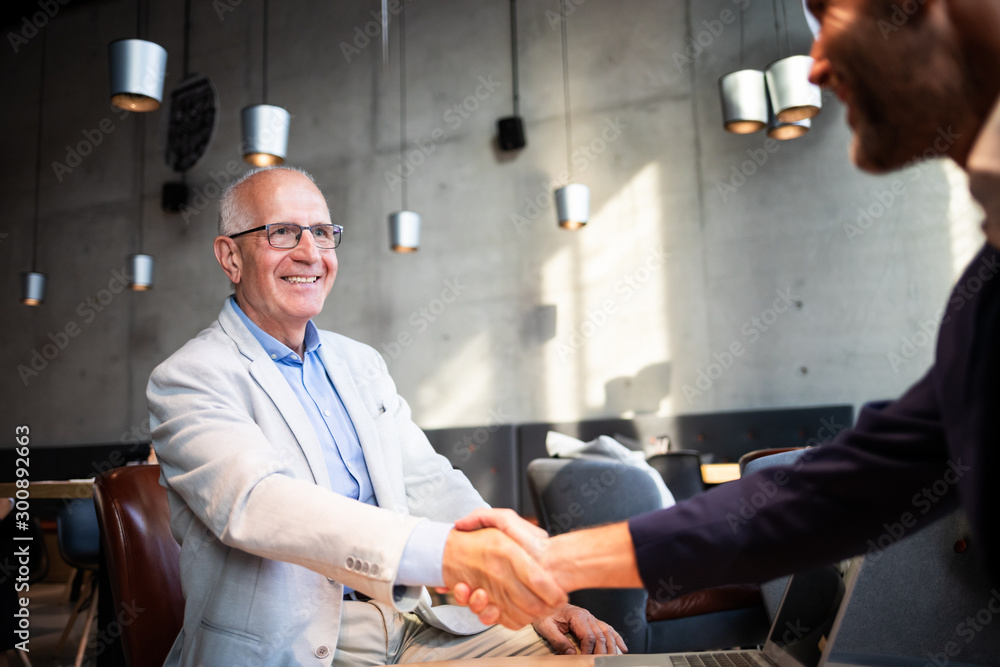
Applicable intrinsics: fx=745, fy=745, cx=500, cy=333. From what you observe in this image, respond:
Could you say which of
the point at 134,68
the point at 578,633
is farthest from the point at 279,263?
the point at 134,68

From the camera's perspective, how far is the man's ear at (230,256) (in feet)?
5.32

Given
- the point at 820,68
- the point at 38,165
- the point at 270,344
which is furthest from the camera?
the point at 38,165

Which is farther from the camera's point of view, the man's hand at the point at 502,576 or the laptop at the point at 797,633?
the man's hand at the point at 502,576

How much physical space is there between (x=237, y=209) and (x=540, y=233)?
13.7 ft

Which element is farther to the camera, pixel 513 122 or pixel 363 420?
pixel 513 122

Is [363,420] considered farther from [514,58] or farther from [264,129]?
[514,58]

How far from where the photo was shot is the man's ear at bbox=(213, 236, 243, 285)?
1620mm

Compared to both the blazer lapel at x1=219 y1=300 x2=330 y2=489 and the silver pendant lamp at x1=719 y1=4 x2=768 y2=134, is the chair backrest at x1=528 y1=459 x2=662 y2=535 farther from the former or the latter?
the silver pendant lamp at x1=719 y1=4 x2=768 y2=134

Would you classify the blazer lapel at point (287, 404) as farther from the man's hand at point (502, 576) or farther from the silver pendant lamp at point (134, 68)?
the silver pendant lamp at point (134, 68)

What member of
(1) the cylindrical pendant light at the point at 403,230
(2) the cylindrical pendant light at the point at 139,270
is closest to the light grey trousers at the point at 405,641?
(1) the cylindrical pendant light at the point at 403,230

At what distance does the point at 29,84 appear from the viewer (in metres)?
7.92

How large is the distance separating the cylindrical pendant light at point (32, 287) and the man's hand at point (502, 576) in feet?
21.7

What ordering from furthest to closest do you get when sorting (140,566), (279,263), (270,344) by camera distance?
(279,263)
(270,344)
(140,566)

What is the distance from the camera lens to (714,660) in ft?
2.82
